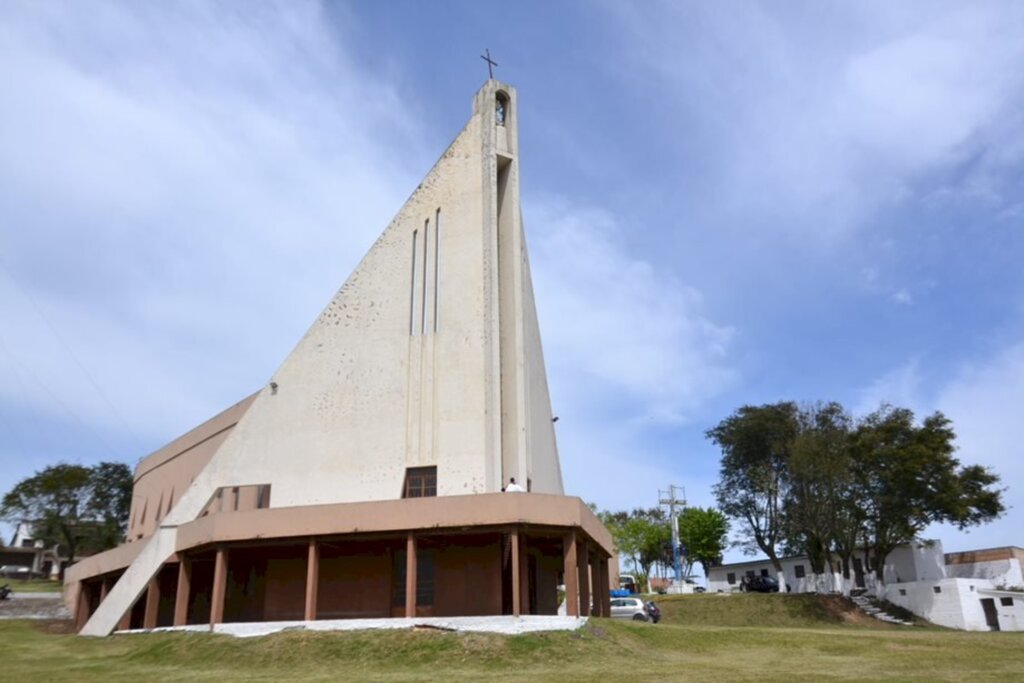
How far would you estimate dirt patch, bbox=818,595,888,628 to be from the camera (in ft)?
122

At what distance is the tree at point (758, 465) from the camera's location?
4925 centimetres

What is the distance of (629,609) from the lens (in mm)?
33375

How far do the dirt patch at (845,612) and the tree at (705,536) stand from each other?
91.1 ft

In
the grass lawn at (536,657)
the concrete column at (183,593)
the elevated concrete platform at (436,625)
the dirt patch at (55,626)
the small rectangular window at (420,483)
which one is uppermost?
the small rectangular window at (420,483)

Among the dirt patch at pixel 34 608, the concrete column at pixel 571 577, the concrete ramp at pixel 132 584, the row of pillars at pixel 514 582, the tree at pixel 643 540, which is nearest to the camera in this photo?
the concrete column at pixel 571 577

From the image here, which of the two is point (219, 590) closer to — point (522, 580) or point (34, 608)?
point (522, 580)

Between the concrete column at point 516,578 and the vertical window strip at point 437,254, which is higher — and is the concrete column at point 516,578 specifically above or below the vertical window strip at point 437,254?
below

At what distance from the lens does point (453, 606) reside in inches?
931

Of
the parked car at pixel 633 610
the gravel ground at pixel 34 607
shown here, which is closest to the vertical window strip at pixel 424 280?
the parked car at pixel 633 610

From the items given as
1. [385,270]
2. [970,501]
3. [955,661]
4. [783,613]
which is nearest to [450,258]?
[385,270]

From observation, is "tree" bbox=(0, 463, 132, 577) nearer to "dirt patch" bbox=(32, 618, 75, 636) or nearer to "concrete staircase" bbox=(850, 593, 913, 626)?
"dirt patch" bbox=(32, 618, 75, 636)

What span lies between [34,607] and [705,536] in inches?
1896

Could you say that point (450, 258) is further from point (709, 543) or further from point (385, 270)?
point (709, 543)

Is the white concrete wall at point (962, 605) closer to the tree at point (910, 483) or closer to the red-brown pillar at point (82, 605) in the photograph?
the tree at point (910, 483)
